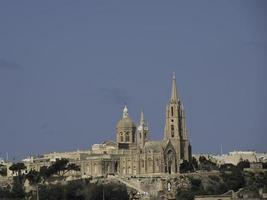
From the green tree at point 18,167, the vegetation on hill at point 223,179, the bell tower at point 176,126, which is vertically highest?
the bell tower at point 176,126

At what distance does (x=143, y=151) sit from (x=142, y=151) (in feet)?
0.90

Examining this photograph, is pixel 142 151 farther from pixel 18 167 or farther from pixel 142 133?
pixel 18 167

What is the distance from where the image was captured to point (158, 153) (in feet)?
439

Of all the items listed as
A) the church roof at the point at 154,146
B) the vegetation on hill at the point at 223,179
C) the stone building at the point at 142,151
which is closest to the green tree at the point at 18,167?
the stone building at the point at 142,151

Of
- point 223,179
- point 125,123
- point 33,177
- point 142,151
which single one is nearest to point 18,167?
point 33,177

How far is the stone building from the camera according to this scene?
13462cm

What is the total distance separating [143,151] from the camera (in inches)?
5364

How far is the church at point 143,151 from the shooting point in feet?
442

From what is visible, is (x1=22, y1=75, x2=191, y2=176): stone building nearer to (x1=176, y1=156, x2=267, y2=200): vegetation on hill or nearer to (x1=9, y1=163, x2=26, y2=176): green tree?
(x1=176, y1=156, x2=267, y2=200): vegetation on hill

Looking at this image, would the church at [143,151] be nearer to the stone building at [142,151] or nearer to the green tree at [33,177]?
the stone building at [142,151]

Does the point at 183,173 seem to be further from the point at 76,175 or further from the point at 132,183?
the point at 76,175

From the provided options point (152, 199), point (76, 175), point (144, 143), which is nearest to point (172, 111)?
point (144, 143)

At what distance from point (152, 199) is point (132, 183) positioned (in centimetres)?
1582

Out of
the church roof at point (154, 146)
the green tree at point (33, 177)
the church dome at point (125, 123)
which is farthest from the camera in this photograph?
the church dome at point (125, 123)
